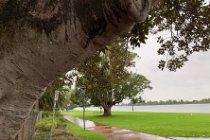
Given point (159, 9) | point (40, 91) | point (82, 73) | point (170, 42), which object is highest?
point (159, 9)

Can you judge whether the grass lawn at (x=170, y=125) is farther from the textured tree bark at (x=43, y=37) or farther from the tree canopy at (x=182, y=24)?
the textured tree bark at (x=43, y=37)

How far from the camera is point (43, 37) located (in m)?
2.68

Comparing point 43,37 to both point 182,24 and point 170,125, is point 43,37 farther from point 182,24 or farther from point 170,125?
point 170,125

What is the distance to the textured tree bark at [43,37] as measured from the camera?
2.66m

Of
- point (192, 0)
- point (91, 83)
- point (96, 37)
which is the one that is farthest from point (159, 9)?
point (96, 37)

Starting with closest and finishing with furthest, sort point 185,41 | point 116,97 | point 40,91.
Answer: point 40,91
point 185,41
point 116,97

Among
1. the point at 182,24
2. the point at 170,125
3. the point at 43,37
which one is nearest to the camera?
the point at 43,37

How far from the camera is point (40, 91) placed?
113 inches

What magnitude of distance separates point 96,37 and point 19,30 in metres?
0.55

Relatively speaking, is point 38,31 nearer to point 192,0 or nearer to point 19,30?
point 19,30

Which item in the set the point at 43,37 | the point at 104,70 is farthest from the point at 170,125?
the point at 43,37

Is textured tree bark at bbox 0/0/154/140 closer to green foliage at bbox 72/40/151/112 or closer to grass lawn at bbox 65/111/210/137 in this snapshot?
green foliage at bbox 72/40/151/112

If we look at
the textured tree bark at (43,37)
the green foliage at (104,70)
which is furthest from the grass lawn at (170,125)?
the textured tree bark at (43,37)

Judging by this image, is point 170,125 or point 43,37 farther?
point 170,125
